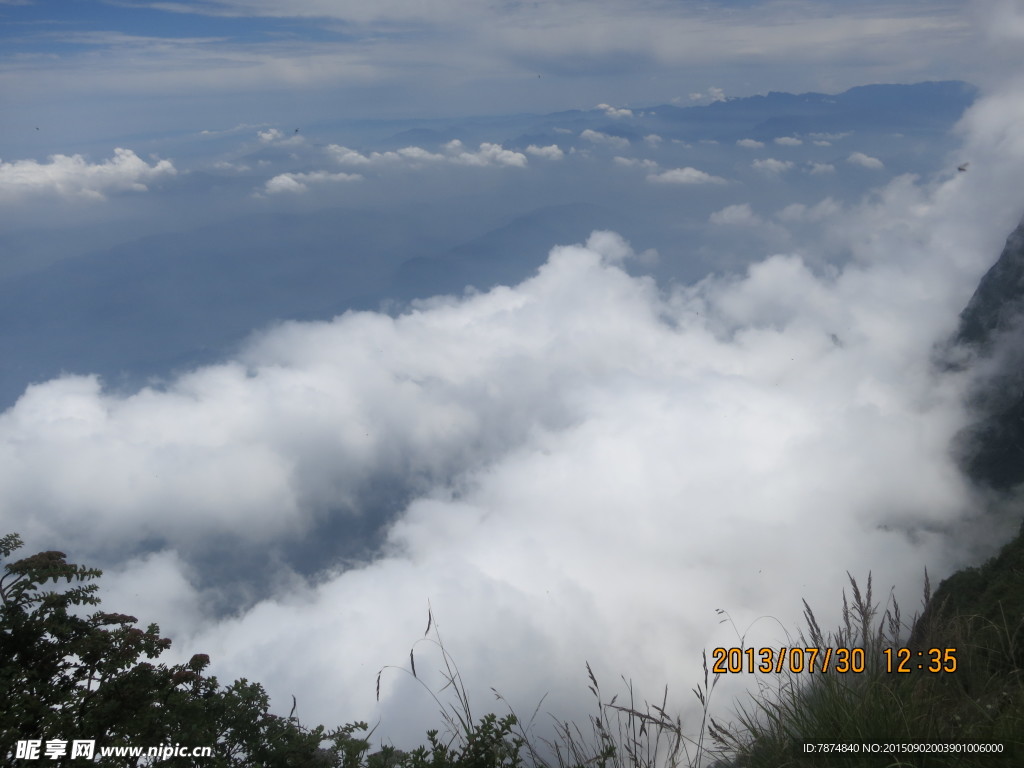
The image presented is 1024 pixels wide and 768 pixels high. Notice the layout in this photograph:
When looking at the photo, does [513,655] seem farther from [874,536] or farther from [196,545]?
[196,545]

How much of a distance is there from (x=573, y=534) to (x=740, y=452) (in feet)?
183

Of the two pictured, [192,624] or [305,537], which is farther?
[305,537]

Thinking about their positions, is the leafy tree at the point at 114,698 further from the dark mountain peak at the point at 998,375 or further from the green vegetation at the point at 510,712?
the dark mountain peak at the point at 998,375

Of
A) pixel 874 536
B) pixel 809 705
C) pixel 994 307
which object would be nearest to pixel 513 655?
pixel 874 536

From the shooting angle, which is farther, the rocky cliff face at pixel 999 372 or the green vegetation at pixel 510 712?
the rocky cliff face at pixel 999 372

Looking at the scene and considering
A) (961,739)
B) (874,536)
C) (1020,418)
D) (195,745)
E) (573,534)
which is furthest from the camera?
(573,534)

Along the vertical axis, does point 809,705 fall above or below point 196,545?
below

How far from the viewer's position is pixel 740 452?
16850 centimetres

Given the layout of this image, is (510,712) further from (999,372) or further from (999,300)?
(999,300)
